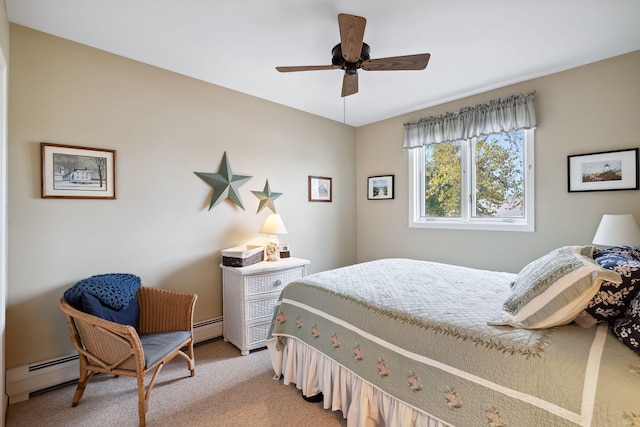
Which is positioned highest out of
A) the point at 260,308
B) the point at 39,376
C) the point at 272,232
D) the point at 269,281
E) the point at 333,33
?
the point at 333,33

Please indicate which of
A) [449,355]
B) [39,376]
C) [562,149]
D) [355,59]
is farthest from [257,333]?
[562,149]

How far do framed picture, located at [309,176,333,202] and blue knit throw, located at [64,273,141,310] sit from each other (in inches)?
86.9

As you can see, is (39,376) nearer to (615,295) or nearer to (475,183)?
(615,295)

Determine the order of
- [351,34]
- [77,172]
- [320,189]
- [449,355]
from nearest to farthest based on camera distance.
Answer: [449,355] < [351,34] < [77,172] < [320,189]

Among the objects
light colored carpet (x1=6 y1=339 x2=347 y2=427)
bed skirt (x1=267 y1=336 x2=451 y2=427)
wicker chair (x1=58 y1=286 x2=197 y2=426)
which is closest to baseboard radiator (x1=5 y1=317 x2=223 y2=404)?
light colored carpet (x1=6 y1=339 x2=347 y2=427)

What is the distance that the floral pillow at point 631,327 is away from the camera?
1.00m

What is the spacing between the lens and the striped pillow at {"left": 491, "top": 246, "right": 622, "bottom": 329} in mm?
1111

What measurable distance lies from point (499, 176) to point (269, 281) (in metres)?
2.67

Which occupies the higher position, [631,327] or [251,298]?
[631,327]

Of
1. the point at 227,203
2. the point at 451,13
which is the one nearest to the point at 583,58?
the point at 451,13

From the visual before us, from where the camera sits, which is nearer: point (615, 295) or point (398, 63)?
point (615, 295)

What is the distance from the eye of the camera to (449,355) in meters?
1.27

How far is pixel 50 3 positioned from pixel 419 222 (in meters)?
3.78

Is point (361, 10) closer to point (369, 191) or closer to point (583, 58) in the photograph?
point (583, 58)
